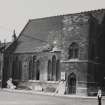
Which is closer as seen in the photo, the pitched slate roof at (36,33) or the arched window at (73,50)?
the arched window at (73,50)

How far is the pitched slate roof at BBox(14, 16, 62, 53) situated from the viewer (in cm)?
5768

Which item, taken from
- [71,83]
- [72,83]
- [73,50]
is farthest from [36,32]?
[72,83]

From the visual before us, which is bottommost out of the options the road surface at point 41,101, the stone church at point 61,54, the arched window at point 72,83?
the road surface at point 41,101

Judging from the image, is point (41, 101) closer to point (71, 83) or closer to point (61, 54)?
point (71, 83)

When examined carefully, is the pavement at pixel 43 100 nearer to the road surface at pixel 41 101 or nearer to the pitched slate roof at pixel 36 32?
the road surface at pixel 41 101

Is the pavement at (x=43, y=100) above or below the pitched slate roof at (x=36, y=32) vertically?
below

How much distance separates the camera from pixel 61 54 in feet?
164

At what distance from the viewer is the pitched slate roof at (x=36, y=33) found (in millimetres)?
57684

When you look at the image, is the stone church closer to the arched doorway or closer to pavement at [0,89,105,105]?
the arched doorway

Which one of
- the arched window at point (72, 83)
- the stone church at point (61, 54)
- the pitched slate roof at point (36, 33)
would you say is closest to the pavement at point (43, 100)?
the arched window at point (72, 83)

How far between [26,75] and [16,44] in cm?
772

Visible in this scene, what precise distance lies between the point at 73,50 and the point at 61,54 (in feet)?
10.8

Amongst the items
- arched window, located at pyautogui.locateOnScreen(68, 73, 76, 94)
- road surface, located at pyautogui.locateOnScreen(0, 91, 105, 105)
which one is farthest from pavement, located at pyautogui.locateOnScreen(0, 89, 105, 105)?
arched window, located at pyautogui.locateOnScreen(68, 73, 76, 94)

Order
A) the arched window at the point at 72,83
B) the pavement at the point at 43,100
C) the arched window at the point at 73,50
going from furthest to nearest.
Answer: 1. the arched window at the point at 73,50
2. the arched window at the point at 72,83
3. the pavement at the point at 43,100
